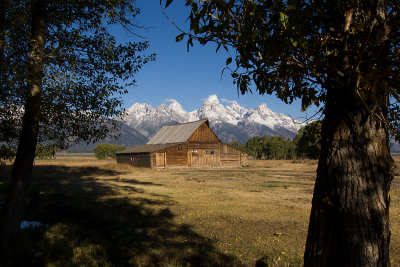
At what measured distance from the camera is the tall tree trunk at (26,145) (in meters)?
7.33

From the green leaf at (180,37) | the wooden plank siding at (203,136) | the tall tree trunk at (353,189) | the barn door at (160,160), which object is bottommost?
the barn door at (160,160)

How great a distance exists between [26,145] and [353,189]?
26.2 ft

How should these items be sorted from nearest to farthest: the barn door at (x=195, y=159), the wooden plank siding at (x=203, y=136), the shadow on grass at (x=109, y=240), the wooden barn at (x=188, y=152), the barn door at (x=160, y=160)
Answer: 1. the shadow on grass at (x=109, y=240)
2. the barn door at (x=160, y=160)
3. the wooden barn at (x=188, y=152)
4. the barn door at (x=195, y=159)
5. the wooden plank siding at (x=203, y=136)

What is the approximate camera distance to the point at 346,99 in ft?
11.1

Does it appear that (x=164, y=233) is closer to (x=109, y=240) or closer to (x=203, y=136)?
(x=109, y=240)

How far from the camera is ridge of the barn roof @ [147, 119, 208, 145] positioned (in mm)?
49497

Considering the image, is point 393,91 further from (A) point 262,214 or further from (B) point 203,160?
(B) point 203,160

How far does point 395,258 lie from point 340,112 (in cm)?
514

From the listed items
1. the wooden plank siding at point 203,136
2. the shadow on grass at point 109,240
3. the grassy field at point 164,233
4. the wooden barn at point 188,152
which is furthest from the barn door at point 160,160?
the shadow on grass at point 109,240

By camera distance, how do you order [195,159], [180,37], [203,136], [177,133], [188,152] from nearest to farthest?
[180,37] < [188,152] < [195,159] < [203,136] < [177,133]

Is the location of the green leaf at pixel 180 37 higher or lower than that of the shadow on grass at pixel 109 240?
higher

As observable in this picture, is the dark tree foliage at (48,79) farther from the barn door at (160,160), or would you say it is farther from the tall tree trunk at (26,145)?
the barn door at (160,160)

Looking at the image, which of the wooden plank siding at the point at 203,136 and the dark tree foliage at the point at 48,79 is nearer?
the dark tree foliage at the point at 48,79

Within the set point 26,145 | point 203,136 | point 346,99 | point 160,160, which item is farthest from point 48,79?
point 203,136
